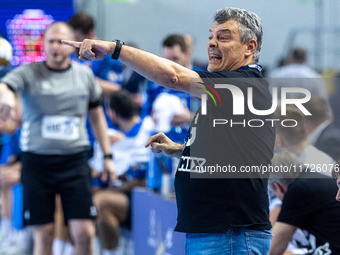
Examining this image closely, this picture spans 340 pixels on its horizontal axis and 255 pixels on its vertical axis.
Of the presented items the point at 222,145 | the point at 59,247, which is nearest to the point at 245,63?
the point at 222,145

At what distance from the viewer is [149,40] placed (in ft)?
31.4

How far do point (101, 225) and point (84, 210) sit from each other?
33.8 inches

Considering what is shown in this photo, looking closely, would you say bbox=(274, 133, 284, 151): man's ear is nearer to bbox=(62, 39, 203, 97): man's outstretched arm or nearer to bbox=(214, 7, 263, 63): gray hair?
bbox=(214, 7, 263, 63): gray hair

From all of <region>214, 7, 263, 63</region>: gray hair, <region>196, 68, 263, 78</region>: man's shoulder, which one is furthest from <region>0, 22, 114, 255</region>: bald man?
<region>196, 68, 263, 78</region>: man's shoulder

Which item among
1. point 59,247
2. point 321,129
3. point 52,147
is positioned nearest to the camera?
point 52,147

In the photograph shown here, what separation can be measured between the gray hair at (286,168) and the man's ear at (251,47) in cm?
74

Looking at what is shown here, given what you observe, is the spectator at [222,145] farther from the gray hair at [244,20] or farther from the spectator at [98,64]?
the spectator at [98,64]

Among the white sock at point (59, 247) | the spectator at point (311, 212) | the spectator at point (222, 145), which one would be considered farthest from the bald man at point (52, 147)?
the spectator at point (222, 145)

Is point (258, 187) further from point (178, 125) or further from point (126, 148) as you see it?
point (126, 148)

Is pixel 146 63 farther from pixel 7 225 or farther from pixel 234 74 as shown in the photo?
pixel 7 225

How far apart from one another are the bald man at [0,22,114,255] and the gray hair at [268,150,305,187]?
149 centimetres

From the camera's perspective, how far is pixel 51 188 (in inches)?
133

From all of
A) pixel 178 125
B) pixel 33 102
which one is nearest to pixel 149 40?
pixel 178 125

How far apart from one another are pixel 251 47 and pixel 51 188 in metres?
2.01
